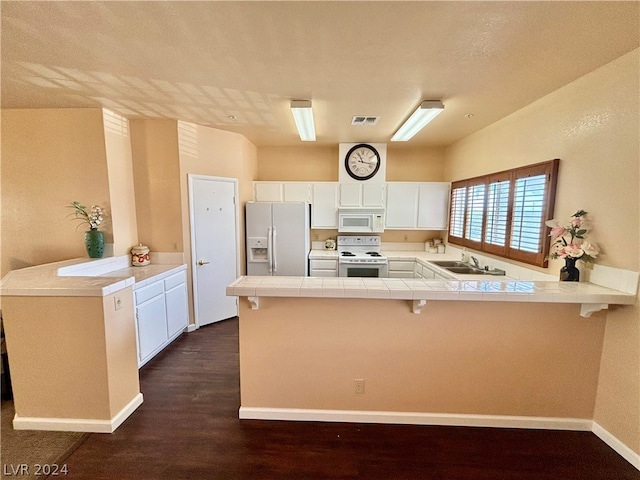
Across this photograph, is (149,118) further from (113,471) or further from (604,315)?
(604,315)

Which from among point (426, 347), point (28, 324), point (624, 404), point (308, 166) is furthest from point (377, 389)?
point (308, 166)

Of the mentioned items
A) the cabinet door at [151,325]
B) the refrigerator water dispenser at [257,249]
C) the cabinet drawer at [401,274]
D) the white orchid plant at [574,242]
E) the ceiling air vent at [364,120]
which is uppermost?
the ceiling air vent at [364,120]

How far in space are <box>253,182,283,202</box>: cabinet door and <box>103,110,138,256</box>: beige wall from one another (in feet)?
5.81

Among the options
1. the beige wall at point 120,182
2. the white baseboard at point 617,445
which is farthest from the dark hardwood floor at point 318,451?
the beige wall at point 120,182

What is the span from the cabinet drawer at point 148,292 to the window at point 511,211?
391 centimetres

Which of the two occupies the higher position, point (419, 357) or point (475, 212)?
point (475, 212)

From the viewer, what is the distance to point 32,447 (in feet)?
6.00

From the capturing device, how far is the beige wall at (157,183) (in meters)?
3.31

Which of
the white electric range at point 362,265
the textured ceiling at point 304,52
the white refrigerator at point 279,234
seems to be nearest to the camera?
the textured ceiling at point 304,52

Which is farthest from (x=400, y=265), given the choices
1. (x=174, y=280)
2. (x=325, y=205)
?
(x=174, y=280)

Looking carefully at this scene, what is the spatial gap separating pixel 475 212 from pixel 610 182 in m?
1.71

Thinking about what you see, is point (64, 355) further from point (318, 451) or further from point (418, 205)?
point (418, 205)

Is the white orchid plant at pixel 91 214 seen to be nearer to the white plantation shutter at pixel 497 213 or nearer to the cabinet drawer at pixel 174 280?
the cabinet drawer at pixel 174 280

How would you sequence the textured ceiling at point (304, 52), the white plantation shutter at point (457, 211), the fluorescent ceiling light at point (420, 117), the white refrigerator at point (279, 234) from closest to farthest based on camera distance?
the textured ceiling at point (304, 52) < the fluorescent ceiling light at point (420, 117) < the white plantation shutter at point (457, 211) < the white refrigerator at point (279, 234)
